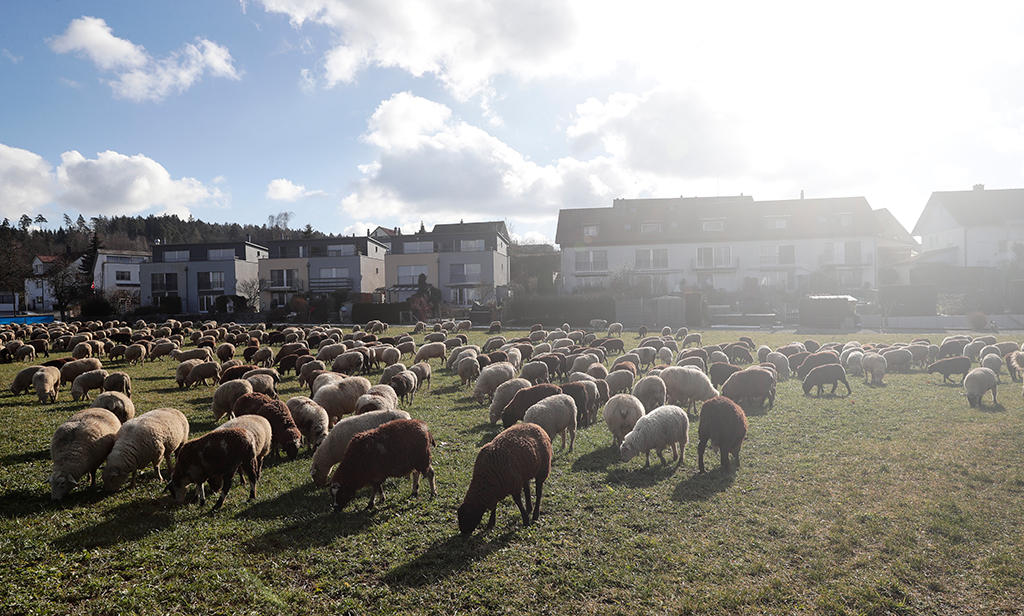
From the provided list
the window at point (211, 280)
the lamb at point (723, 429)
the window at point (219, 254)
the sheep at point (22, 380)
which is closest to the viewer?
the lamb at point (723, 429)

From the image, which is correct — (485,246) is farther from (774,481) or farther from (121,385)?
(774,481)

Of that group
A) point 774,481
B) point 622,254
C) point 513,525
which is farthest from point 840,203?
point 513,525

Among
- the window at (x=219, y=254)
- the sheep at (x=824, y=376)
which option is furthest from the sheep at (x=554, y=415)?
the window at (x=219, y=254)

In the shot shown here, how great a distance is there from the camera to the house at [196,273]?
6450cm

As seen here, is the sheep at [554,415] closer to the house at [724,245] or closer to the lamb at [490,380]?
the lamb at [490,380]

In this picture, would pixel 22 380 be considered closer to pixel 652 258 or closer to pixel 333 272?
pixel 333 272

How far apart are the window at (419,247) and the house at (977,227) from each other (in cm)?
5718

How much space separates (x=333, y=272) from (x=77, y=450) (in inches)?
2277

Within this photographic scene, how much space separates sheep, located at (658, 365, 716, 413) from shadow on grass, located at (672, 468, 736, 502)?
12.3ft

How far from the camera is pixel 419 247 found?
210ft

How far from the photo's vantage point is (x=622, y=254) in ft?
176

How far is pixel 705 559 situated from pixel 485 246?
58368 millimetres

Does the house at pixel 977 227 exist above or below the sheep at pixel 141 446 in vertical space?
Result: above

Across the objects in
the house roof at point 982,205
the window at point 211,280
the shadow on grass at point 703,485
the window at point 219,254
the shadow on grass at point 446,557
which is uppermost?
the house roof at point 982,205
